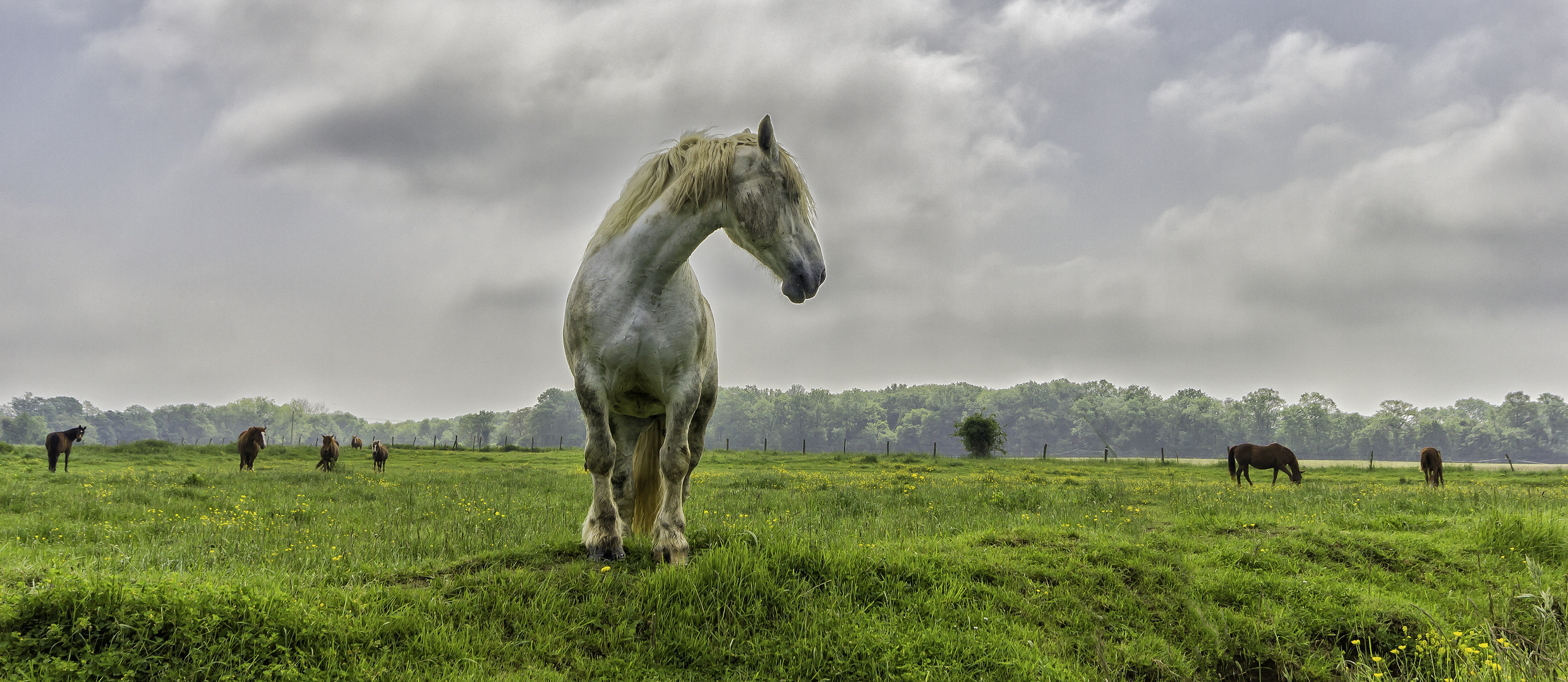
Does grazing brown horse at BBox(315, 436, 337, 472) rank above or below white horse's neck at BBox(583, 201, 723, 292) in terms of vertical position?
below

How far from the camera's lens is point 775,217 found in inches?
164

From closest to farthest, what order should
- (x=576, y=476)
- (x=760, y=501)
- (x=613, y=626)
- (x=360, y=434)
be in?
(x=613, y=626)
(x=760, y=501)
(x=576, y=476)
(x=360, y=434)

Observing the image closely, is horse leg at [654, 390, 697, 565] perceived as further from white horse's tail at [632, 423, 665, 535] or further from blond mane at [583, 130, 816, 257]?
blond mane at [583, 130, 816, 257]

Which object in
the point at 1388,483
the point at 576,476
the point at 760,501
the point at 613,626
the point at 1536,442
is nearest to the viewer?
the point at 613,626

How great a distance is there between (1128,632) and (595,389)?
391cm

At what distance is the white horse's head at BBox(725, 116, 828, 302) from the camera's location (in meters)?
4.16

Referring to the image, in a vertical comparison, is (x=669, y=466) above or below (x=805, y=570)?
above

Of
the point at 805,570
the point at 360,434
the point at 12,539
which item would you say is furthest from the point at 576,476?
the point at 360,434

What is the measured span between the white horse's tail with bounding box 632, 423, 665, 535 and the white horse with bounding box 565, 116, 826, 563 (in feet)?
2.15

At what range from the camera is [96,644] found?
2902mm

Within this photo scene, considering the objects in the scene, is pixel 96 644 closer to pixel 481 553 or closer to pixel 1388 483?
pixel 481 553

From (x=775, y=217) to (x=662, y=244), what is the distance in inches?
30.1

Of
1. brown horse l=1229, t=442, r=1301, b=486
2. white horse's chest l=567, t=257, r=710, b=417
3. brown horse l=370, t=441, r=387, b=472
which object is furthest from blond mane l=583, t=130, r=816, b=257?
brown horse l=370, t=441, r=387, b=472

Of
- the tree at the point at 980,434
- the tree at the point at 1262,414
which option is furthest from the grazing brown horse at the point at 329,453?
the tree at the point at 1262,414
